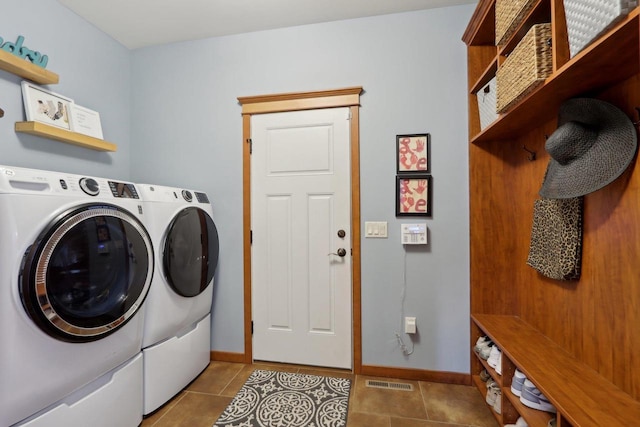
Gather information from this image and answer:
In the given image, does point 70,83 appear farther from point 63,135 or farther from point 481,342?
point 481,342

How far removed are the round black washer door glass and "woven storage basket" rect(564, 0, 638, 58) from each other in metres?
1.99

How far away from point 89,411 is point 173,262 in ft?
2.42

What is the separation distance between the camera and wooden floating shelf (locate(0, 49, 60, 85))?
1465 mm

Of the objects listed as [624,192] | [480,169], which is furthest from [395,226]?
[624,192]

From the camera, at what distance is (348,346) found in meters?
2.03

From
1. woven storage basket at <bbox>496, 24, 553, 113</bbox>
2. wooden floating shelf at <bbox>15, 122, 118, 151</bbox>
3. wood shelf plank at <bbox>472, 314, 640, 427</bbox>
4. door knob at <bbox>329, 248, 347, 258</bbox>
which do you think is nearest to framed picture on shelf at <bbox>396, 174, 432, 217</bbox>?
door knob at <bbox>329, 248, 347, 258</bbox>

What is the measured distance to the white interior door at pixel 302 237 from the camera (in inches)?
80.1

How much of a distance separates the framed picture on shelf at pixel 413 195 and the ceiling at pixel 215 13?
119 centimetres

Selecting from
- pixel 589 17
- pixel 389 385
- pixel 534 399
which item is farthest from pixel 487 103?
pixel 389 385

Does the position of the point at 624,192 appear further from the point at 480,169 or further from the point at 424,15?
the point at 424,15

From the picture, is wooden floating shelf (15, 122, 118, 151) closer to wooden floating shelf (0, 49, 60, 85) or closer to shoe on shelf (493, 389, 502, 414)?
wooden floating shelf (0, 49, 60, 85)

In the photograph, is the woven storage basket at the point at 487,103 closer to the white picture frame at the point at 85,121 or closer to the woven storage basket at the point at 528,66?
the woven storage basket at the point at 528,66

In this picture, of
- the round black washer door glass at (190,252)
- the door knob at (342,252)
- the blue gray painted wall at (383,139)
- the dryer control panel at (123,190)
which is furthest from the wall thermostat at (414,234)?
the dryer control panel at (123,190)

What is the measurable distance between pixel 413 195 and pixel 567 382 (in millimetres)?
1205
